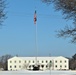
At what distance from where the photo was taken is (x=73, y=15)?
15367 mm

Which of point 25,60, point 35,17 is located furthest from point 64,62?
point 35,17

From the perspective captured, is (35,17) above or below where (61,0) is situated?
above

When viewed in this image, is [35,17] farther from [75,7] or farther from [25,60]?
[25,60]

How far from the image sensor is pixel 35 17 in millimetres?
46031

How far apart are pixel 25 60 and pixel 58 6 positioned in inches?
7293

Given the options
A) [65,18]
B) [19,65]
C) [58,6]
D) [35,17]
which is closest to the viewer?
[58,6]

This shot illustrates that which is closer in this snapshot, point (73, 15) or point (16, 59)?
point (73, 15)

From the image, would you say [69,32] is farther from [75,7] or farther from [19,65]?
[19,65]

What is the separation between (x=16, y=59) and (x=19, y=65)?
4.42 meters

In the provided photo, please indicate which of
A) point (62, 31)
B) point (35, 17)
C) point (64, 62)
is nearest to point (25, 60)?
point (64, 62)

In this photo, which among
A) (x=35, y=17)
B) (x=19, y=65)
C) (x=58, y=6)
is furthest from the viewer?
(x=19, y=65)

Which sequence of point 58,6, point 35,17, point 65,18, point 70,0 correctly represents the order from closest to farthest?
1. point 70,0
2. point 58,6
3. point 65,18
4. point 35,17

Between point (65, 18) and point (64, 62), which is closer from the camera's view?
point (65, 18)

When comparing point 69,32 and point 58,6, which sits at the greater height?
point 58,6
